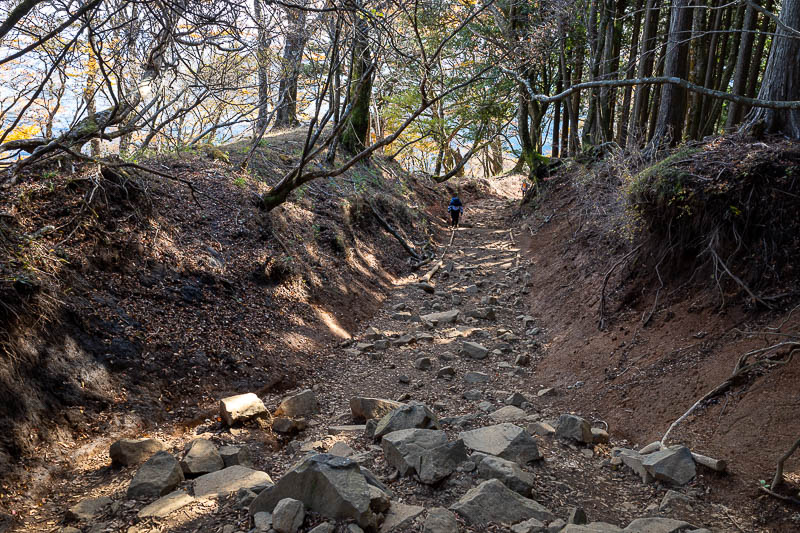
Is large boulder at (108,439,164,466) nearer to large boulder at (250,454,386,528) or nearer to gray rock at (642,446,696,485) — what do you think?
large boulder at (250,454,386,528)

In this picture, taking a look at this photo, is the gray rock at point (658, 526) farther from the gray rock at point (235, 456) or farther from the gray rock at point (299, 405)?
the gray rock at point (299, 405)

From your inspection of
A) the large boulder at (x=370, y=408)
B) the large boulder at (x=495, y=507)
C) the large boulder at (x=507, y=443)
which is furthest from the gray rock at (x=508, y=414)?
the large boulder at (x=495, y=507)

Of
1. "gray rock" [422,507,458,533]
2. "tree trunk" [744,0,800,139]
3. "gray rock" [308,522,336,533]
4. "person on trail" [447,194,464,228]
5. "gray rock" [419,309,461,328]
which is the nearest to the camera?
"gray rock" [308,522,336,533]

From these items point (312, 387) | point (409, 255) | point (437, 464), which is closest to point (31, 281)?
point (312, 387)

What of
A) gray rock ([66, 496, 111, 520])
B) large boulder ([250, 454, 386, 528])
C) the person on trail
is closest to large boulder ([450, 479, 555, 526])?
large boulder ([250, 454, 386, 528])

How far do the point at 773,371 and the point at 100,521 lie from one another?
5.39m

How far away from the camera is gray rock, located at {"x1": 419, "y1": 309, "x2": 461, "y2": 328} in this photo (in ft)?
28.0

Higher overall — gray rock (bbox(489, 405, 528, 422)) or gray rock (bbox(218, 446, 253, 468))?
gray rock (bbox(489, 405, 528, 422))

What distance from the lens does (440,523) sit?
2.96 metres

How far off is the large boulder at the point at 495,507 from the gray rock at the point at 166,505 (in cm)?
186

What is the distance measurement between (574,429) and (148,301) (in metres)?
4.76

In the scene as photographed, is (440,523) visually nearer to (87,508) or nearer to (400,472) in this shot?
(400,472)

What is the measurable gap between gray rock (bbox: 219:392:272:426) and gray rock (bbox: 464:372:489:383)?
8.46 ft

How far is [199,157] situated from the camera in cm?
954
